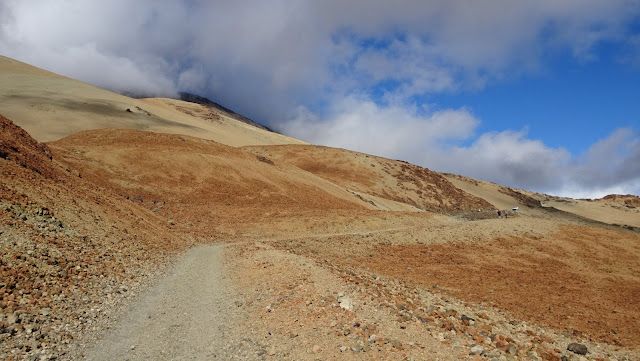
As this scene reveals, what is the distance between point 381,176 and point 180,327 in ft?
213

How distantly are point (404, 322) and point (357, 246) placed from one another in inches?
577

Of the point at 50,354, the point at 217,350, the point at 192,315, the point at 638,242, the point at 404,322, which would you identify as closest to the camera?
the point at 50,354

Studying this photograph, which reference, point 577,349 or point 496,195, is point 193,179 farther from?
point 496,195

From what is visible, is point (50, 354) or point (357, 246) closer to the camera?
point (50, 354)

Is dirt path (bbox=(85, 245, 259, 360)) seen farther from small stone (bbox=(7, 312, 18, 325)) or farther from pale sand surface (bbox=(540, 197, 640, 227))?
pale sand surface (bbox=(540, 197, 640, 227))

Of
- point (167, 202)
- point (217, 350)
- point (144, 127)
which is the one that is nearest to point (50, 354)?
point (217, 350)

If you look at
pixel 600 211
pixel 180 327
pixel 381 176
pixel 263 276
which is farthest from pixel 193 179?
pixel 600 211

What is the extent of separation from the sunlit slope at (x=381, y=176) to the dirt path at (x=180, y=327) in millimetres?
51248

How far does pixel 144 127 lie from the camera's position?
84500 mm

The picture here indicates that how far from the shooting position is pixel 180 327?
875 cm

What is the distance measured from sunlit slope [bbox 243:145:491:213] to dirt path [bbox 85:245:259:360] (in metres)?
51.2

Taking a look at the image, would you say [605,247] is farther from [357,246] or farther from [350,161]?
[350,161]

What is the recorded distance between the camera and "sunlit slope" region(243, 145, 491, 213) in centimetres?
6681

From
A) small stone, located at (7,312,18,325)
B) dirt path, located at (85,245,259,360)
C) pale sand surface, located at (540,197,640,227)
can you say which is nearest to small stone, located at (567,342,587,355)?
dirt path, located at (85,245,259,360)
